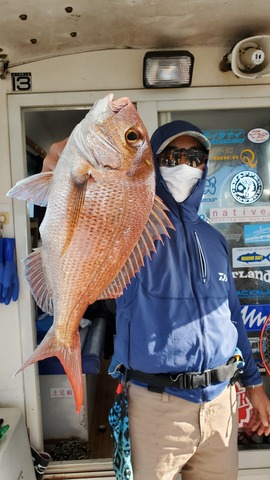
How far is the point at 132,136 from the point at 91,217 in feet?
0.96

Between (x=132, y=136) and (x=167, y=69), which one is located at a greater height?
(x=167, y=69)

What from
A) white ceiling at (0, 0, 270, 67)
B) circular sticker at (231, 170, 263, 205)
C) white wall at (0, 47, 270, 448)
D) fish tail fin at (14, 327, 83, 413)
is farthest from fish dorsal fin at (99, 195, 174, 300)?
circular sticker at (231, 170, 263, 205)

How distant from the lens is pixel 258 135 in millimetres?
2902

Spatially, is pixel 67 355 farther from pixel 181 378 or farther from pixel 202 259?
pixel 202 259

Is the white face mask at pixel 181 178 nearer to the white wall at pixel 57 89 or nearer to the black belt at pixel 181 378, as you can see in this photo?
the black belt at pixel 181 378

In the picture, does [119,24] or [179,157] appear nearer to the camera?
[179,157]

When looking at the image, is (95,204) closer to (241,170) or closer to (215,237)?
(215,237)

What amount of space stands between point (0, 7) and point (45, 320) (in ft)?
7.61

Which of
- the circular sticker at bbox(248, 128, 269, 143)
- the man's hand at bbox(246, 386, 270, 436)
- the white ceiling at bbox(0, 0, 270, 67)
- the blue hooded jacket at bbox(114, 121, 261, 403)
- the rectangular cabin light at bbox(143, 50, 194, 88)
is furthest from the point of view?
the circular sticker at bbox(248, 128, 269, 143)

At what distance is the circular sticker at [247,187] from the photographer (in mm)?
2906

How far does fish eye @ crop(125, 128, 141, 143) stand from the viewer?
1.15 metres

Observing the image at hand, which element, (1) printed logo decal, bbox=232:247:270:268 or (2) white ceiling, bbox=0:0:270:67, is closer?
(2) white ceiling, bbox=0:0:270:67

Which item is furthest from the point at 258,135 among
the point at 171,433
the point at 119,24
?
the point at 171,433

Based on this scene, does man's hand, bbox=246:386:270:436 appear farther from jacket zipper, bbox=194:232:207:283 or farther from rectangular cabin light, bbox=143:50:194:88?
rectangular cabin light, bbox=143:50:194:88
